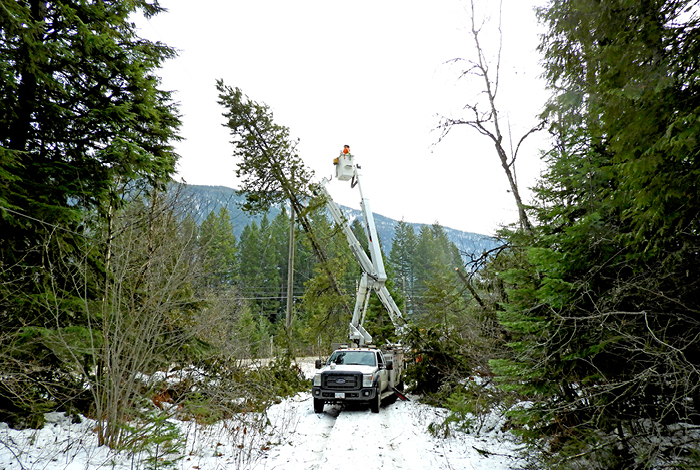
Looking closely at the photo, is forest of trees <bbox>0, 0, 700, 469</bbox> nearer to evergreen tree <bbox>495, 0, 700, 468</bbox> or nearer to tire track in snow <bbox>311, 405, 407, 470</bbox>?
evergreen tree <bbox>495, 0, 700, 468</bbox>

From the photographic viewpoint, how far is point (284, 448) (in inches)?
296

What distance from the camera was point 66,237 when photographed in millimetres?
7047

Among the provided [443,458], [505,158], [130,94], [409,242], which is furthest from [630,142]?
[409,242]

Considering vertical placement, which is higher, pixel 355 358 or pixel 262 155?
pixel 262 155

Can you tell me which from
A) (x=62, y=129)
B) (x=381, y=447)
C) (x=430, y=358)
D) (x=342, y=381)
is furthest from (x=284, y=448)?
(x=62, y=129)

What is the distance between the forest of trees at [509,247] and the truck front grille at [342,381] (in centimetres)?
260

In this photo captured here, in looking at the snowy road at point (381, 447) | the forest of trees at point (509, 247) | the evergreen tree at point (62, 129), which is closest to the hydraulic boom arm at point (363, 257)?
the forest of trees at point (509, 247)

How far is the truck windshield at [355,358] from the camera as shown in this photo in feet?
41.2

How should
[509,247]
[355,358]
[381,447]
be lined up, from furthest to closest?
1. [355,358]
2. [381,447]
3. [509,247]

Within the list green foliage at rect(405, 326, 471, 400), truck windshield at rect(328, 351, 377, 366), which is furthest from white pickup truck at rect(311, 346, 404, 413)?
green foliage at rect(405, 326, 471, 400)

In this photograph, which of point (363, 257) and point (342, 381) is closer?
point (342, 381)

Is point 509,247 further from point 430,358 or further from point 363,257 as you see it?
point 363,257

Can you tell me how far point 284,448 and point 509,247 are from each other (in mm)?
5767

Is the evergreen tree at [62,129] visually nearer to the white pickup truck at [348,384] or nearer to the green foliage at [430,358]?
the white pickup truck at [348,384]
